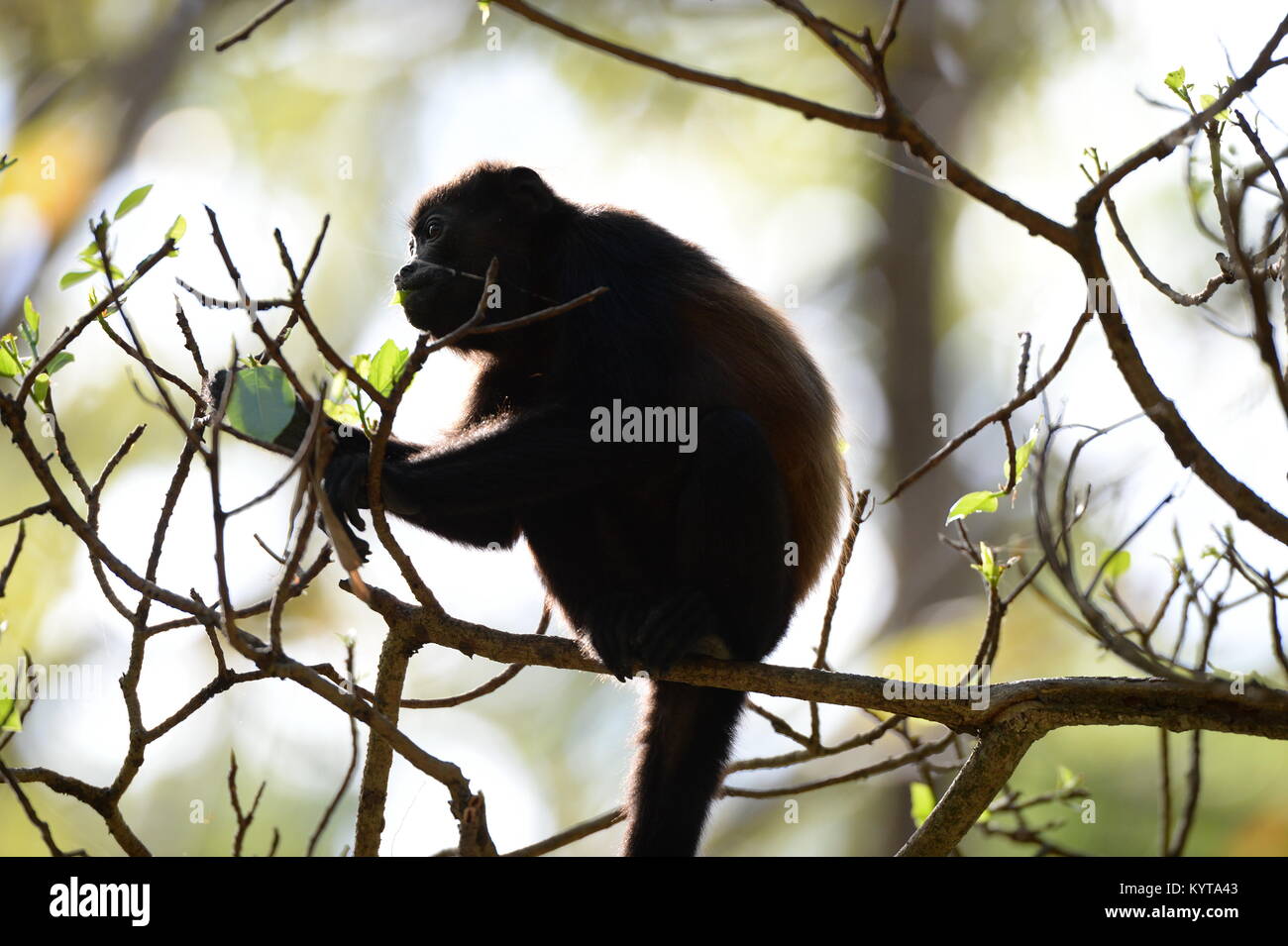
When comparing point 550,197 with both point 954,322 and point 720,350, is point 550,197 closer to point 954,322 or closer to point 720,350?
point 720,350

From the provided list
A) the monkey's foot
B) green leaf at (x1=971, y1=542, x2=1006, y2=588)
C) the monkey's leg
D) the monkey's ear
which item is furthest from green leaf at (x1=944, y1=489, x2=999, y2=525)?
the monkey's ear

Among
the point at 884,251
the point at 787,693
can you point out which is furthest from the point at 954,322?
the point at 787,693

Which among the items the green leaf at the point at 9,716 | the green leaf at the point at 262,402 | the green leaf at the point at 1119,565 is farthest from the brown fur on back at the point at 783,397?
the green leaf at the point at 9,716

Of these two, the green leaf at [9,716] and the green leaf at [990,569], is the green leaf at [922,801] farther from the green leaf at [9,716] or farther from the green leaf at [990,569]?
the green leaf at [9,716]

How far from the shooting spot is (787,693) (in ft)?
15.5

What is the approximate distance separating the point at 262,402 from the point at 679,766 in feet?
10.6

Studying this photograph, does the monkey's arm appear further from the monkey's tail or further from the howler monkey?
the monkey's tail

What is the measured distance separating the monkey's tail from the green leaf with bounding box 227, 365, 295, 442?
9.98 ft

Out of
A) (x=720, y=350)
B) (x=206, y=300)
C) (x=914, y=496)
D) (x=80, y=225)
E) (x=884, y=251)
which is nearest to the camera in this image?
(x=206, y=300)

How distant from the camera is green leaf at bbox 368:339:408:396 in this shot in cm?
416

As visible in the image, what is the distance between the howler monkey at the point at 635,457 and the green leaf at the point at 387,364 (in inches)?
40.9
